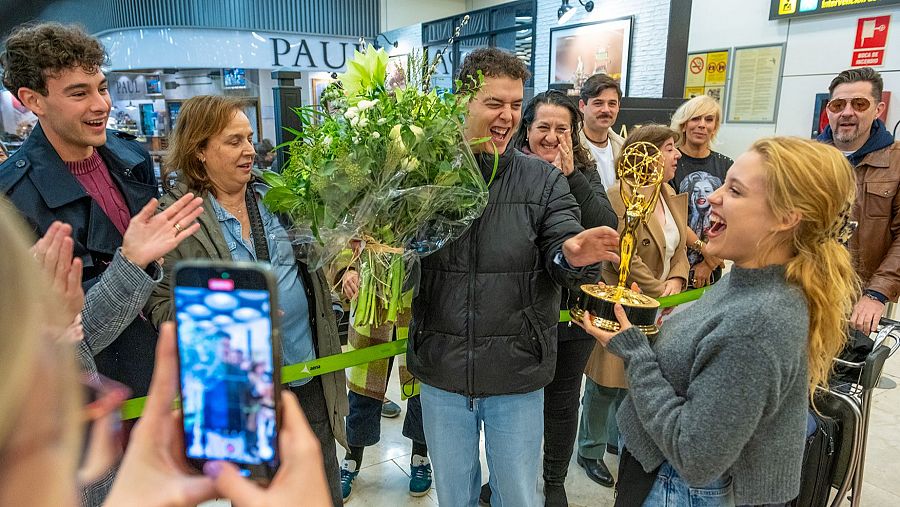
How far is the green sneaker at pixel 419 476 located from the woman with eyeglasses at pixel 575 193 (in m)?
0.61

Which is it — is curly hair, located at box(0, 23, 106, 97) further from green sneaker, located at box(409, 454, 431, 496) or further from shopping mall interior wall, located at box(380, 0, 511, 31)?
shopping mall interior wall, located at box(380, 0, 511, 31)

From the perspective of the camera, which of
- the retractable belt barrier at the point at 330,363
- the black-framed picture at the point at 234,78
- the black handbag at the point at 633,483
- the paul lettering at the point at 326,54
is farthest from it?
Answer: the paul lettering at the point at 326,54

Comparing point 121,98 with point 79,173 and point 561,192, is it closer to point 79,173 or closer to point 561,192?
point 79,173

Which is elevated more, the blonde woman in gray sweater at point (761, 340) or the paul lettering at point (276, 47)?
the paul lettering at point (276, 47)

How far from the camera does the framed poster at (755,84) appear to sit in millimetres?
6762

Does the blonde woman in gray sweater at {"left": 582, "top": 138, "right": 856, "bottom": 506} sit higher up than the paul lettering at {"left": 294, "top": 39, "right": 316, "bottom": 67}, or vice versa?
the paul lettering at {"left": 294, "top": 39, "right": 316, "bottom": 67}

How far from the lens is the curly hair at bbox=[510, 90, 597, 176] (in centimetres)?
238

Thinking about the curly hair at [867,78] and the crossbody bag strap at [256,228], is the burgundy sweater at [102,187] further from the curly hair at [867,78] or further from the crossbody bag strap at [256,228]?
the curly hair at [867,78]

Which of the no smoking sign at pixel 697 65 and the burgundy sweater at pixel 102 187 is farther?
the no smoking sign at pixel 697 65

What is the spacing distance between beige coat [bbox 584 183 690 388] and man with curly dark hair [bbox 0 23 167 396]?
1761 mm

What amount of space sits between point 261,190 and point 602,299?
1198 mm

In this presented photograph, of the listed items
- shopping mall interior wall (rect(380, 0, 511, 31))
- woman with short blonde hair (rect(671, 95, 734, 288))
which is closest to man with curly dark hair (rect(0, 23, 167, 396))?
woman with short blonde hair (rect(671, 95, 734, 288))

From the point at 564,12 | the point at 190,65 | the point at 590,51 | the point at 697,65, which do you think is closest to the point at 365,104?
the point at 697,65

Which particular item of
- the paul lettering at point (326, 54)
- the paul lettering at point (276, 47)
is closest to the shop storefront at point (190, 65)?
the paul lettering at point (276, 47)
